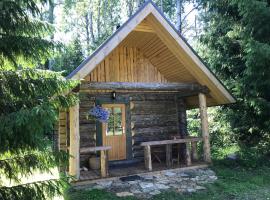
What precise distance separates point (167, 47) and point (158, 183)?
418 centimetres

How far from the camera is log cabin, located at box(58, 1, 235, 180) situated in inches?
350

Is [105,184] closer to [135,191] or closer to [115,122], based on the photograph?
[135,191]

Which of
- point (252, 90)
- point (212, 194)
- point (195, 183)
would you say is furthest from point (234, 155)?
point (212, 194)

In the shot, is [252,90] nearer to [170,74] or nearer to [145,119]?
[170,74]

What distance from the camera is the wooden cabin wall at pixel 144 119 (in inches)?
387

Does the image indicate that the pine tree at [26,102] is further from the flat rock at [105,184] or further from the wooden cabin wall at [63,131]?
the wooden cabin wall at [63,131]

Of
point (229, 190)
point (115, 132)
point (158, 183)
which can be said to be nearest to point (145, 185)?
point (158, 183)

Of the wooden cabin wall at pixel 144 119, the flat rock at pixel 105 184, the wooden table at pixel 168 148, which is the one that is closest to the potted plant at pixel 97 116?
the wooden cabin wall at pixel 144 119

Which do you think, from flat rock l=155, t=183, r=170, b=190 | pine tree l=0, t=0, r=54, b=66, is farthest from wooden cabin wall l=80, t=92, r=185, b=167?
pine tree l=0, t=0, r=54, b=66

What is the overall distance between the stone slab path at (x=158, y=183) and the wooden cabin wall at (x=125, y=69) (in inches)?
128

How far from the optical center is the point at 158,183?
765 cm

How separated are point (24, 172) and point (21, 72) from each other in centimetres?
136

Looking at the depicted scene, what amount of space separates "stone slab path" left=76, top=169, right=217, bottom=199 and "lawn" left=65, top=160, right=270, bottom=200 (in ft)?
0.81

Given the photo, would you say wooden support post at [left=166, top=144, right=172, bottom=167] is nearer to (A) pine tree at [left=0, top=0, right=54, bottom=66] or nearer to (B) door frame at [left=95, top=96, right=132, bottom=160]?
(B) door frame at [left=95, top=96, right=132, bottom=160]
